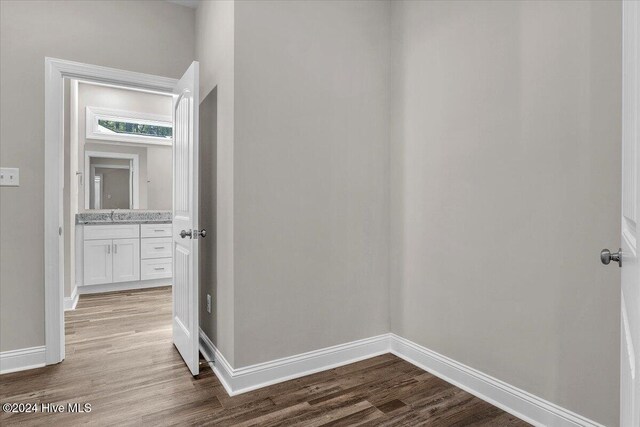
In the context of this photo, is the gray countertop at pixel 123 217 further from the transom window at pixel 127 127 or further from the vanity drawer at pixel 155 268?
the transom window at pixel 127 127

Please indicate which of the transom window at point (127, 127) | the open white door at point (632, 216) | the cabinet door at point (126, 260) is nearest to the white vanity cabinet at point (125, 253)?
the cabinet door at point (126, 260)

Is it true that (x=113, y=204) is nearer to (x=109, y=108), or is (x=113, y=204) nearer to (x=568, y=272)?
(x=109, y=108)

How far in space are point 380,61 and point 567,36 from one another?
1221mm

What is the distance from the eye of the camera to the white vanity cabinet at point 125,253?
440 centimetres

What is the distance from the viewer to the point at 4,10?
229 centimetres

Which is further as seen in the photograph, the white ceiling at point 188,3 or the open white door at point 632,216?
the white ceiling at point 188,3

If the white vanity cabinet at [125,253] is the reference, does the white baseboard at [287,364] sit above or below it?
below

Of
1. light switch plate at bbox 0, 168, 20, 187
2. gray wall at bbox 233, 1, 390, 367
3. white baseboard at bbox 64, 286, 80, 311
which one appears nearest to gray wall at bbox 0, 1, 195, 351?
light switch plate at bbox 0, 168, 20, 187

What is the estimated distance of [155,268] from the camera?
188 inches

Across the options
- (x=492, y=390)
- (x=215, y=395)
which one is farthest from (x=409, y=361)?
A: (x=215, y=395)

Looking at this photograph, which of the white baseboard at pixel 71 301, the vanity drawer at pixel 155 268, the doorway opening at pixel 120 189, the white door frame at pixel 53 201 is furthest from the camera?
the vanity drawer at pixel 155 268

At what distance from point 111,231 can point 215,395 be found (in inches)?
130

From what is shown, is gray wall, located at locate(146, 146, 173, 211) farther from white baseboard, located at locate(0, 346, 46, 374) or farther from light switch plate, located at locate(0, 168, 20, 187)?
white baseboard, located at locate(0, 346, 46, 374)

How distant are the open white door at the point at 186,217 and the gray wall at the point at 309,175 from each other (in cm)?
36
